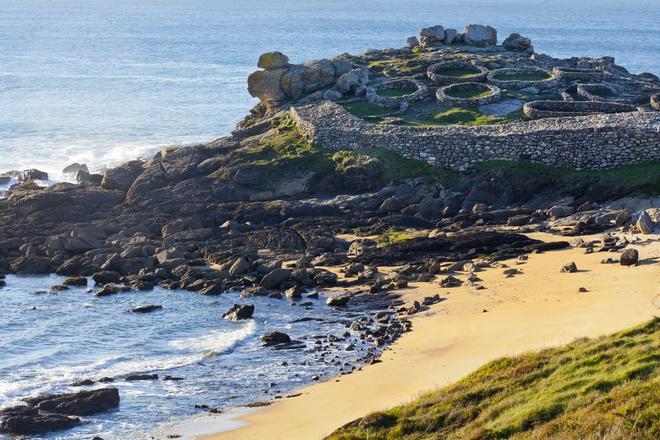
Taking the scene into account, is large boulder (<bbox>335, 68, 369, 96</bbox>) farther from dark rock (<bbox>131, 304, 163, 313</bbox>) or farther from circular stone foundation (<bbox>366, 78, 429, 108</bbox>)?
dark rock (<bbox>131, 304, 163, 313</bbox>)

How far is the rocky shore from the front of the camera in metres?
43.3

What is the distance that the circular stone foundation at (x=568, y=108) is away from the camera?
57.4 meters

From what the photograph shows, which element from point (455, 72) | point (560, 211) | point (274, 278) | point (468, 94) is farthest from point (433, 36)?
point (274, 278)

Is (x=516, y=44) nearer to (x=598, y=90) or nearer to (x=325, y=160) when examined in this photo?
(x=598, y=90)

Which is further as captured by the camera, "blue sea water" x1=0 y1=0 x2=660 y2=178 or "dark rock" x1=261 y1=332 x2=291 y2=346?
"blue sea water" x1=0 y1=0 x2=660 y2=178

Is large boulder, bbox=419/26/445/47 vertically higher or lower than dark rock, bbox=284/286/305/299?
higher

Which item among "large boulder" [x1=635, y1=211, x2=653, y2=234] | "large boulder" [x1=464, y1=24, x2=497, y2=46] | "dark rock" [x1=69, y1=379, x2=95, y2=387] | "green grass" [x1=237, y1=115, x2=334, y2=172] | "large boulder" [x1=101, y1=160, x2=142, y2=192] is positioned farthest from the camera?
"large boulder" [x1=464, y1=24, x2=497, y2=46]

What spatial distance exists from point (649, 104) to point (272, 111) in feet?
68.6

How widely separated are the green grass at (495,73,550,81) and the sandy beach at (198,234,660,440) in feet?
80.0

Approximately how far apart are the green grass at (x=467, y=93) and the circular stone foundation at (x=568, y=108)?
3.85m

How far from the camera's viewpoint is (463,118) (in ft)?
193

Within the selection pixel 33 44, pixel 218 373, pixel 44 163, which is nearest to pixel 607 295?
pixel 218 373

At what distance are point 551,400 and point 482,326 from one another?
11994 mm

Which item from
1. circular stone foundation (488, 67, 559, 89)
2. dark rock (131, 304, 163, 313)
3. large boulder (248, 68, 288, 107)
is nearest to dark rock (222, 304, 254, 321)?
dark rock (131, 304, 163, 313)
